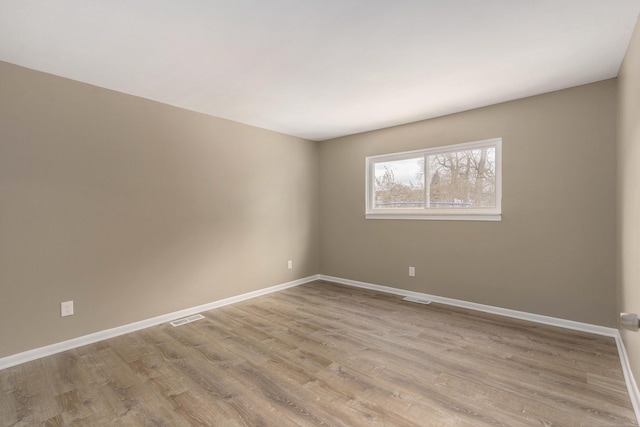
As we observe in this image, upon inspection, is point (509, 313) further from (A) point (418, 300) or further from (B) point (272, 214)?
(B) point (272, 214)

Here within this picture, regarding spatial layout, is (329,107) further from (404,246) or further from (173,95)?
(404,246)

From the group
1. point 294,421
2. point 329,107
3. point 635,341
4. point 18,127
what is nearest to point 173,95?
point 18,127

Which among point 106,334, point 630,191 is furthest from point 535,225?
point 106,334

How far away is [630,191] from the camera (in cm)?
207

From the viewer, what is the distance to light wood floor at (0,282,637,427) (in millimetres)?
1743

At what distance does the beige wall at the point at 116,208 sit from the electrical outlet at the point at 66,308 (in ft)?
0.13

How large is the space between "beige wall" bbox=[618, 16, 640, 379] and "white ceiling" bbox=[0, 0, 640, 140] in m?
0.27

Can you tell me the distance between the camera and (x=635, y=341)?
6.27 ft

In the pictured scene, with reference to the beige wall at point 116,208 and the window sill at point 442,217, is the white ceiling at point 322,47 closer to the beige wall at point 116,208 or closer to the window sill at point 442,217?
the beige wall at point 116,208

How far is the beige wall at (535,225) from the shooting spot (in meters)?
2.78

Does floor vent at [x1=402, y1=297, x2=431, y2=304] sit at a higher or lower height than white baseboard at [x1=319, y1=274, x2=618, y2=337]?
lower

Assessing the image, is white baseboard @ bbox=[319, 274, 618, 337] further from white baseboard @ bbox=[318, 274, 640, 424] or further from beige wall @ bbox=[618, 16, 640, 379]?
beige wall @ bbox=[618, 16, 640, 379]

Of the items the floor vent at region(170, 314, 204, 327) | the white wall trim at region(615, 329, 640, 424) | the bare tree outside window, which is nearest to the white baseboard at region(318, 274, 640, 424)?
the white wall trim at region(615, 329, 640, 424)

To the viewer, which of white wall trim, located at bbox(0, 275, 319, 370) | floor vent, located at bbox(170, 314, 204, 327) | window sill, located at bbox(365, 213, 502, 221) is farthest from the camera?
window sill, located at bbox(365, 213, 502, 221)
